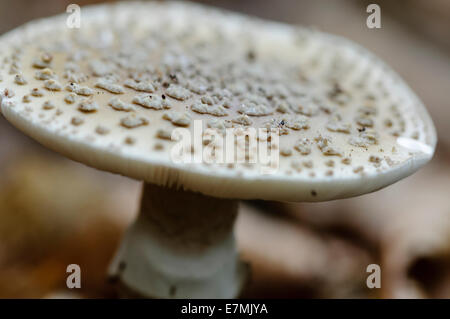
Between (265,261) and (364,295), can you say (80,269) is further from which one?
(364,295)

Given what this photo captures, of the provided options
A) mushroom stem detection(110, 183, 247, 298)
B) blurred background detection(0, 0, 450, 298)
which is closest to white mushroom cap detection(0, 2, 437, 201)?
mushroom stem detection(110, 183, 247, 298)

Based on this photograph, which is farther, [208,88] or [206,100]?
[208,88]

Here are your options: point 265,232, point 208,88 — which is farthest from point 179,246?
point 265,232

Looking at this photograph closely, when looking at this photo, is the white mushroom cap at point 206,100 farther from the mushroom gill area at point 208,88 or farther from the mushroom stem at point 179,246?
the mushroom stem at point 179,246

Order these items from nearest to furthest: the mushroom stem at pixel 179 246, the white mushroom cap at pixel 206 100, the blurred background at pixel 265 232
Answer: the white mushroom cap at pixel 206 100 < the mushroom stem at pixel 179 246 < the blurred background at pixel 265 232

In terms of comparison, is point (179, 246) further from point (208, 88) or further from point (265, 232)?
point (265, 232)

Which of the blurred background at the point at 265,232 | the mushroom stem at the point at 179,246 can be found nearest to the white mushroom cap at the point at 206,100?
the mushroom stem at the point at 179,246
